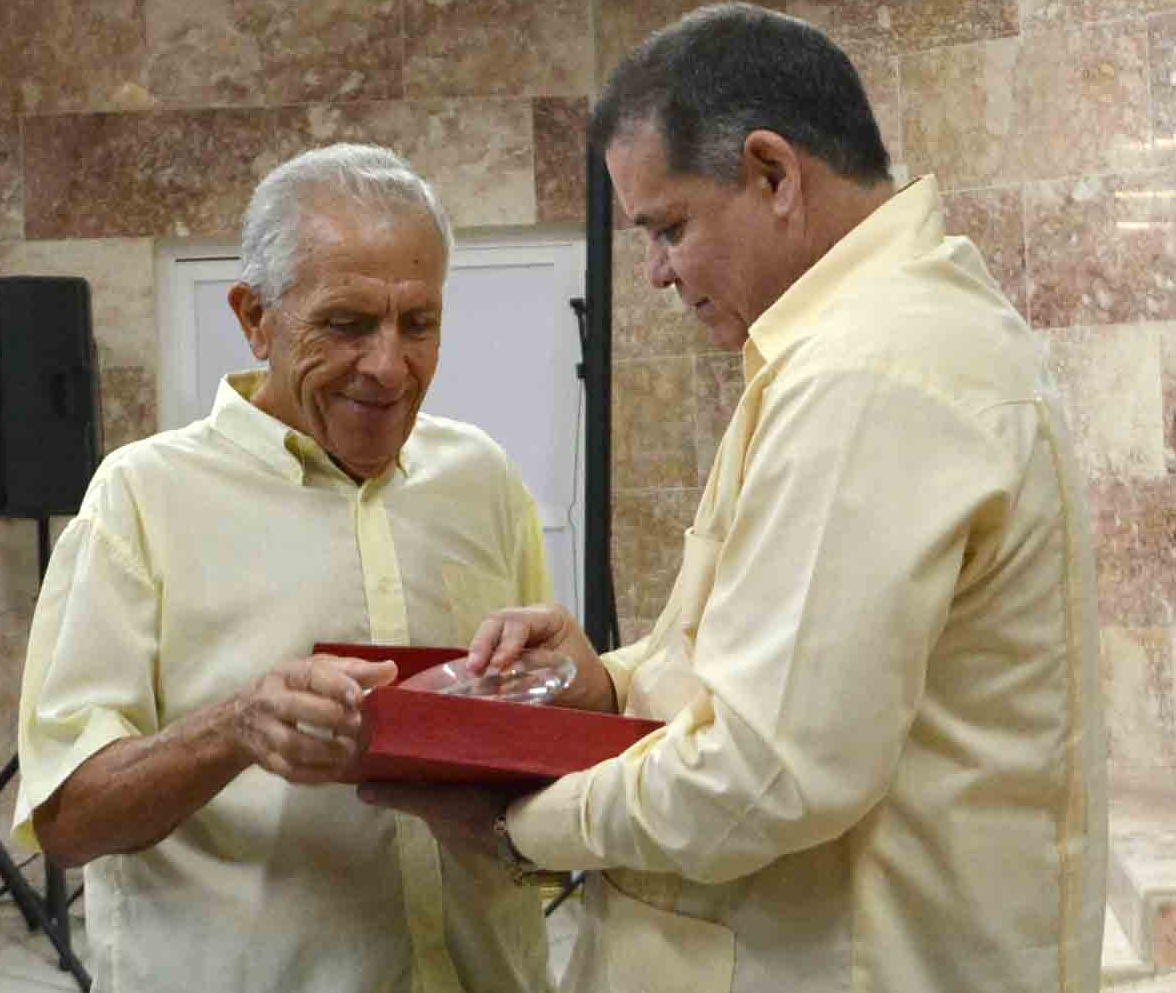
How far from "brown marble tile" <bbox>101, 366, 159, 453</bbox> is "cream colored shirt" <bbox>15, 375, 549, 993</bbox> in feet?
13.5

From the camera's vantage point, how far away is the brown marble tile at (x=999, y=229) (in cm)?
525

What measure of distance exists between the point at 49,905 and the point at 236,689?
3417 millimetres

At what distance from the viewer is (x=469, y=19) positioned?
5.73 meters

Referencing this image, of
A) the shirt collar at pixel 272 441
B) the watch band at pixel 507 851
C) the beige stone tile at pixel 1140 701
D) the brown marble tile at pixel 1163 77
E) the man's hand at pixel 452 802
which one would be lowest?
the beige stone tile at pixel 1140 701

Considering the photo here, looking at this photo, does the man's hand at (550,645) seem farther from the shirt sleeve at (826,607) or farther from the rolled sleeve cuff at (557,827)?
the shirt sleeve at (826,607)

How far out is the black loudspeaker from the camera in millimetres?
5109

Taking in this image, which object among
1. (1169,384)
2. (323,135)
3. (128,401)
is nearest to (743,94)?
(1169,384)

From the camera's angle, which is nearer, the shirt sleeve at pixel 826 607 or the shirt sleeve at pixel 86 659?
the shirt sleeve at pixel 826 607

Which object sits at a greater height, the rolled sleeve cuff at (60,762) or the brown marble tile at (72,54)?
the brown marble tile at (72,54)

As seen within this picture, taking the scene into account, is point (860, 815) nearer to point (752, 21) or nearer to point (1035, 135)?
point (752, 21)

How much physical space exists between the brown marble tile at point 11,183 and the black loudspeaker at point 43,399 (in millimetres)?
733

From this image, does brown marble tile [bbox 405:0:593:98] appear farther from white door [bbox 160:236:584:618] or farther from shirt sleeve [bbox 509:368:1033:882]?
shirt sleeve [bbox 509:368:1033:882]

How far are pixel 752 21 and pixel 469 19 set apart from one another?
179 inches

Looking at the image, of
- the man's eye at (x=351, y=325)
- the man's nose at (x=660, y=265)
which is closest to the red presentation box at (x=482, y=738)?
the man's nose at (x=660, y=265)
